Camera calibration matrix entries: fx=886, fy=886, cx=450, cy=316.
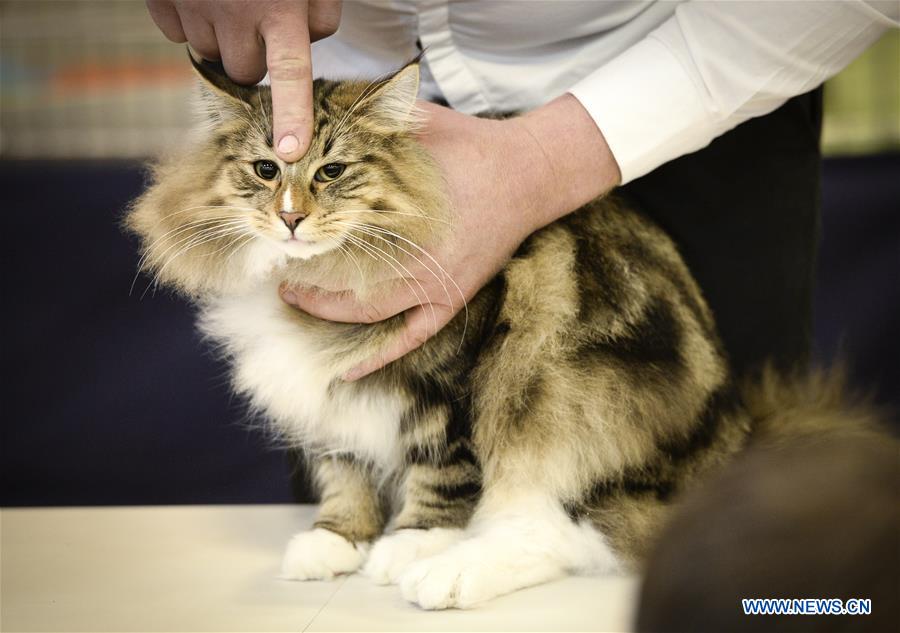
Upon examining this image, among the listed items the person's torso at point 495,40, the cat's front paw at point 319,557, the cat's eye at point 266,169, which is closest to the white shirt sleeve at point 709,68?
the person's torso at point 495,40

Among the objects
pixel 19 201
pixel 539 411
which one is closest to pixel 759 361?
pixel 539 411

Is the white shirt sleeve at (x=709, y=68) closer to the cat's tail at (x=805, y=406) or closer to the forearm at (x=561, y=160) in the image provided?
the forearm at (x=561, y=160)

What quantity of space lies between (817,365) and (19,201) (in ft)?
7.32

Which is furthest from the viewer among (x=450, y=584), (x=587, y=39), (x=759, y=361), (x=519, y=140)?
(x=759, y=361)

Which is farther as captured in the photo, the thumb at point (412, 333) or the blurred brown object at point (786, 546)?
the thumb at point (412, 333)

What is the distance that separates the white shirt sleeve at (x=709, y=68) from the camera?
1.21 meters

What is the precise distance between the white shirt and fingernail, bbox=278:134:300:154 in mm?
343

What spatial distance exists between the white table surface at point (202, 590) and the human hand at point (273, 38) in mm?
578

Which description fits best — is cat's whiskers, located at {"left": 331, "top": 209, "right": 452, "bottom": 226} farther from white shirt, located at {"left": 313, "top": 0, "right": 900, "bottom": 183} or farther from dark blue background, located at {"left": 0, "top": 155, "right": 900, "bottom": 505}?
dark blue background, located at {"left": 0, "top": 155, "right": 900, "bottom": 505}

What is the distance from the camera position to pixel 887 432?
4.20 feet

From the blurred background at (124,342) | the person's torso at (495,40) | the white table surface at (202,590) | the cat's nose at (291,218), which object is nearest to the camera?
the white table surface at (202,590)

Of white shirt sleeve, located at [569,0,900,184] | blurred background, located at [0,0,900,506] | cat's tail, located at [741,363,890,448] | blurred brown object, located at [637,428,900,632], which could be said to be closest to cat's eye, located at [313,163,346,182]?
white shirt sleeve, located at [569,0,900,184]

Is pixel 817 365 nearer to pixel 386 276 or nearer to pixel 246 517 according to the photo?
pixel 386 276

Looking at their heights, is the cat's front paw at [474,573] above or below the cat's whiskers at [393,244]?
below
